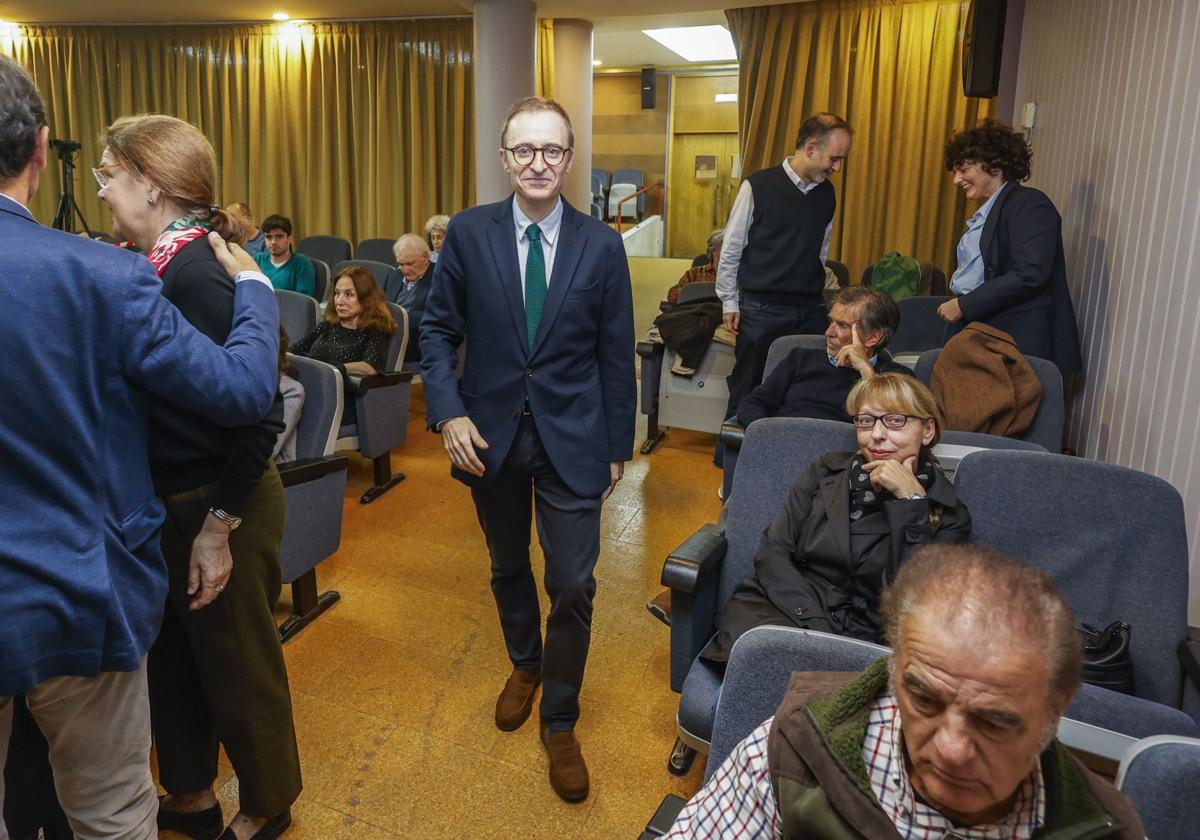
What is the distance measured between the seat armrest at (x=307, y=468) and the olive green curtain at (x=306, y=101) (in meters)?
5.78

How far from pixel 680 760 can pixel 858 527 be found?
74 centimetres

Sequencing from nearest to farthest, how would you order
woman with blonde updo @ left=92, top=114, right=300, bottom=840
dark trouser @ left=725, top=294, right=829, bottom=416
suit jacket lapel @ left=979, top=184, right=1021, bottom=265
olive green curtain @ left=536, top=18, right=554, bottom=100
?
woman with blonde updo @ left=92, top=114, right=300, bottom=840, suit jacket lapel @ left=979, top=184, right=1021, bottom=265, dark trouser @ left=725, top=294, right=829, bottom=416, olive green curtain @ left=536, top=18, right=554, bottom=100

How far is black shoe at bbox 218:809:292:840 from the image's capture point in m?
1.71

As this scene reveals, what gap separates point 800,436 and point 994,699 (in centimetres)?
123

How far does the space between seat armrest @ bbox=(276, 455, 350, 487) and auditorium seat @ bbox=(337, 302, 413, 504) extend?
99cm

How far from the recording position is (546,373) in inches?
73.0

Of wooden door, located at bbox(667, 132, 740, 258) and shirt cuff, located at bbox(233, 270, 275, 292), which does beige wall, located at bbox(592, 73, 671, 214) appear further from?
shirt cuff, located at bbox(233, 270, 275, 292)

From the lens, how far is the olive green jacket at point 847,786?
2.61 ft

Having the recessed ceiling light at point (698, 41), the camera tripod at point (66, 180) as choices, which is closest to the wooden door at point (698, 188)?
the recessed ceiling light at point (698, 41)

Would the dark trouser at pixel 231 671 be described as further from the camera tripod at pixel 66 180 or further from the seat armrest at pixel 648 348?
the camera tripod at pixel 66 180

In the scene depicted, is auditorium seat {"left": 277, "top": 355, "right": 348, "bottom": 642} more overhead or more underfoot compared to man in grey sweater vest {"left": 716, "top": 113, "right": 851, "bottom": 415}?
more underfoot

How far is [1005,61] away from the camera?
514 cm

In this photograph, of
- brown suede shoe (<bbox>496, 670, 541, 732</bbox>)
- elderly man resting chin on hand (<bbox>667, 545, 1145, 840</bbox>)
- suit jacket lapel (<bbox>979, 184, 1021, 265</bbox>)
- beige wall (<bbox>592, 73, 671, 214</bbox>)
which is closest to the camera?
elderly man resting chin on hand (<bbox>667, 545, 1145, 840</bbox>)

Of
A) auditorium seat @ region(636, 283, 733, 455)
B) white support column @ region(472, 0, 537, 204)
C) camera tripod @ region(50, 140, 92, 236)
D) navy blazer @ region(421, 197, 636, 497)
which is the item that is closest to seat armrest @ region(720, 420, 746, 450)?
navy blazer @ region(421, 197, 636, 497)
